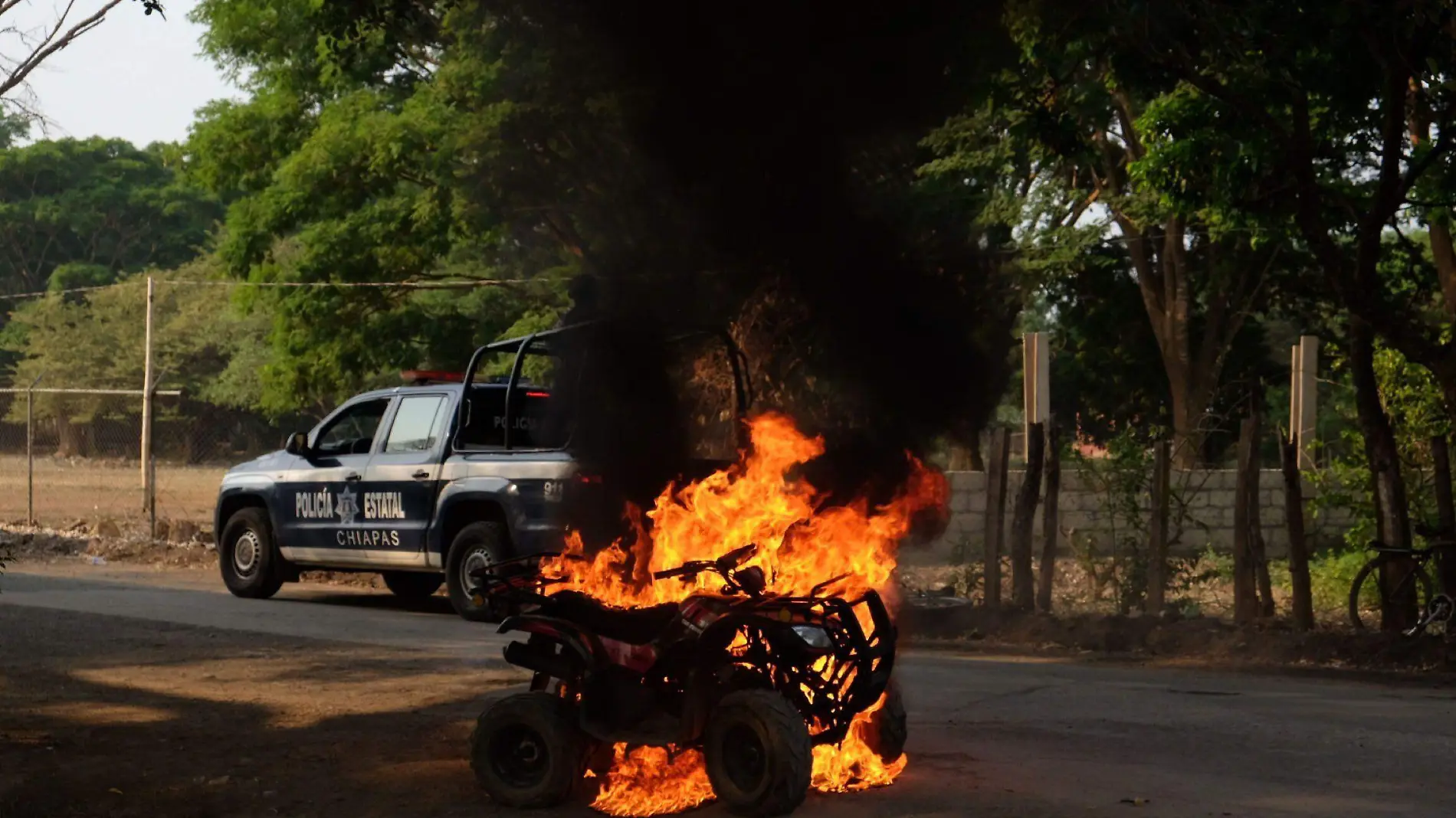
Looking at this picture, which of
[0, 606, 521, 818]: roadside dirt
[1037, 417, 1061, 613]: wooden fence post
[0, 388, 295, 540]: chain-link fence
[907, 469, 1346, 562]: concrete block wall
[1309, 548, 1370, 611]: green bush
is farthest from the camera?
[0, 388, 295, 540]: chain-link fence

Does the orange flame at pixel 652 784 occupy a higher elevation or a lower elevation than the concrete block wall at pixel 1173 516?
lower

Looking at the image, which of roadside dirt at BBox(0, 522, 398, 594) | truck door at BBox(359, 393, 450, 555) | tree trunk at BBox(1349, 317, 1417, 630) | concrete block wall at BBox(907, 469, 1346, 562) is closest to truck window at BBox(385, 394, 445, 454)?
truck door at BBox(359, 393, 450, 555)

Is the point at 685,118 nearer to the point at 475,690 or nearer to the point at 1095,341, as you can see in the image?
the point at 475,690

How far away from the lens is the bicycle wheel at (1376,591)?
1181 centimetres

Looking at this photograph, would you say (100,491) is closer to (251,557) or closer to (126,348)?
(251,557)

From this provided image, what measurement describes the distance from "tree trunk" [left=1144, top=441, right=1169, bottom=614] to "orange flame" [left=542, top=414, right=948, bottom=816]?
19.4 feet

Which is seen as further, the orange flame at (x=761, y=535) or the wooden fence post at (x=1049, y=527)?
the wooden fence post at (x=1049, y=527)

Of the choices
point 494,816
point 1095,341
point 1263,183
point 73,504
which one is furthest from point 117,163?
point 494,816

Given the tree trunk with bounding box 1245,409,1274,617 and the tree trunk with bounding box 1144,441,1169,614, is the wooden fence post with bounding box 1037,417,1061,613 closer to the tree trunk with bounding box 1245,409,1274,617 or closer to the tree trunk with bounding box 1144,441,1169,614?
the tree trunk with bounding box 1144,441,1169,614

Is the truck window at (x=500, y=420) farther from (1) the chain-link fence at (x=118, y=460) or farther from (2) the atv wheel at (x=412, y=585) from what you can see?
(1) the chain-link fence at (x=118, y=460)

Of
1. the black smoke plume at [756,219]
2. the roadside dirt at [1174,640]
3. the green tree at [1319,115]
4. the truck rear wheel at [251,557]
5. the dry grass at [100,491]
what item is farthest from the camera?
the dry grass at [100,491]

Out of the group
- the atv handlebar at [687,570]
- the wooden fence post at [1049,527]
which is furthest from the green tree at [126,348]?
the atv handlebar at [687,570]

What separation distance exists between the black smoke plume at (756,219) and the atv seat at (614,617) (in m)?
1.26

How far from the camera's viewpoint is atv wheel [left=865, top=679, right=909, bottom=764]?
6.89 meters
